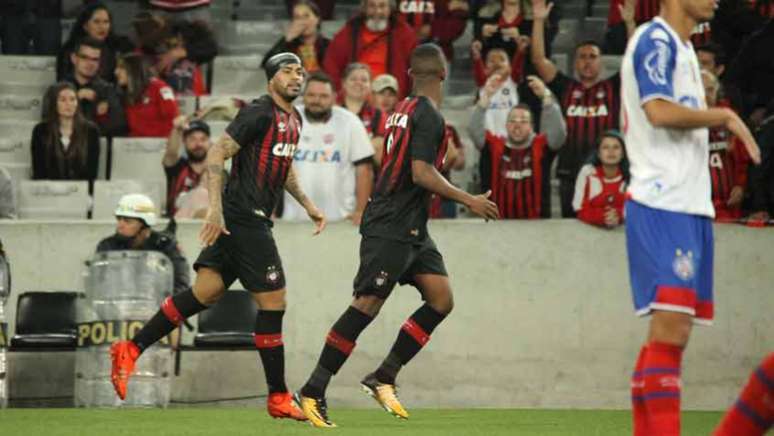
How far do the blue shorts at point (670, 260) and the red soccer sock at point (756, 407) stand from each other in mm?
380

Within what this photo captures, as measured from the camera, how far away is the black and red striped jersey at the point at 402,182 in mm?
10211

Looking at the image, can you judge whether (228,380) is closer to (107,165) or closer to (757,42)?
(107,165)

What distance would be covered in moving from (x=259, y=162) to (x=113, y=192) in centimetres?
433

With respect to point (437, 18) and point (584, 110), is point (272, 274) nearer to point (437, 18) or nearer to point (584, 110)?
point (584, 110)

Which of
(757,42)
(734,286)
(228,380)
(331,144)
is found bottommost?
(228,380)

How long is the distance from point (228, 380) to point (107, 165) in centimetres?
269

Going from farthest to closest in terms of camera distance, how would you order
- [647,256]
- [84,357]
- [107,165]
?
[107,165] → [84,357] → [647,256]

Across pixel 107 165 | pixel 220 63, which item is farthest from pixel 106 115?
pixel 220 63

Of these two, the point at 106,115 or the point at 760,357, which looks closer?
the point at 760,357

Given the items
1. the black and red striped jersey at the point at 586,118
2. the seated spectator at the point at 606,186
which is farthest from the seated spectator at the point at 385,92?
the seated spectator at the point at 606,186

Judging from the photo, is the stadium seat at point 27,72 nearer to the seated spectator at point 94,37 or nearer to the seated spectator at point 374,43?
the seated spectator at point 94,37

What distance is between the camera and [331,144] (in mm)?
13992

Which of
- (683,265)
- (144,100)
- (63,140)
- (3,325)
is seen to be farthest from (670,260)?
(144,100)

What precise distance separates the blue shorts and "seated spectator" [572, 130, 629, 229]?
6762 mm
